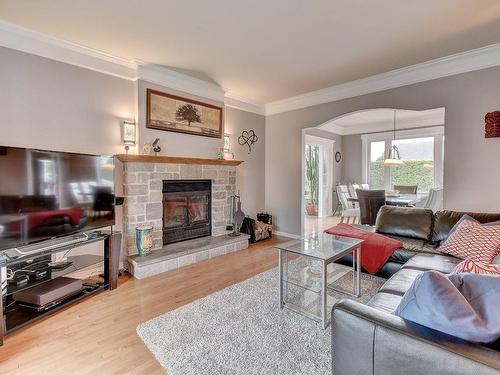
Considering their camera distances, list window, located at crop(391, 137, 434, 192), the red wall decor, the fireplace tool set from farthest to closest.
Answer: window, located at crop(391, 137, 434, 192) < the fireplace tool set < the red wall decor

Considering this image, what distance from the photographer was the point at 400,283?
195cm

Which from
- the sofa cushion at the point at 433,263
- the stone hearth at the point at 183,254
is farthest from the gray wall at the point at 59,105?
the sofa cushion at the point at 433,263

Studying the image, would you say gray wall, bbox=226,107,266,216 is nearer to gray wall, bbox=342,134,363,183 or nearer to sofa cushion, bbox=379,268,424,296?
sofa cushion, bbox=379,268,424,296

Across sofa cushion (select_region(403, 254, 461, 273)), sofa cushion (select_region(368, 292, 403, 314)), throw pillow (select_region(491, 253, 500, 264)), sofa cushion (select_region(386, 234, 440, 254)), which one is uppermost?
throw pillow (select_region(491, 253, 500, 264))

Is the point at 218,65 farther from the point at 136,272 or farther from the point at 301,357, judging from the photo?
the point at 301,357

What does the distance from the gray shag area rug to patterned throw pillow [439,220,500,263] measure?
86cm

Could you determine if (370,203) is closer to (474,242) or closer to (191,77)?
(474,242)

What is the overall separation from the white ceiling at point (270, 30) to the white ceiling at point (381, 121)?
2550 mm

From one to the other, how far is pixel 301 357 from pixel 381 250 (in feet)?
5.33

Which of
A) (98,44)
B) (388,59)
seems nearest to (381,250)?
(388,59)

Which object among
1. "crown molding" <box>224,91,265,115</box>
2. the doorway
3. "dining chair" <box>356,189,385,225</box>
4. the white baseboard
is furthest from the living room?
the doorway

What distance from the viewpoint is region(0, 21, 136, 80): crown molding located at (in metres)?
2.55

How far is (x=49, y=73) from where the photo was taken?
2.79m

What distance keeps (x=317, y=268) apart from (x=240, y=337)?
1459 mm
